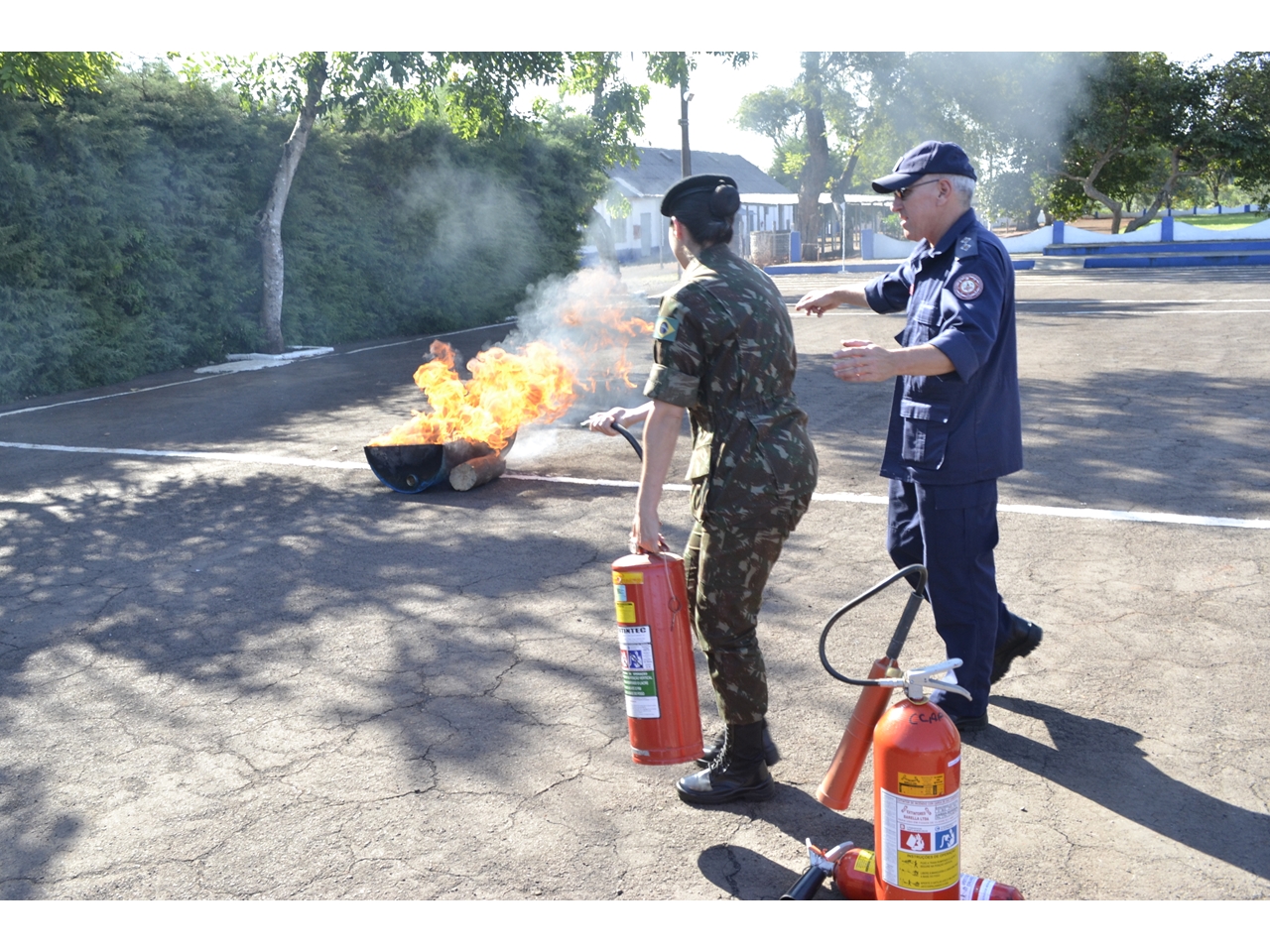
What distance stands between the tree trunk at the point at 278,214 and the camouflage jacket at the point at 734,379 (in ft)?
48.2

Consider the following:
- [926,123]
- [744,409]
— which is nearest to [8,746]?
[744,409]

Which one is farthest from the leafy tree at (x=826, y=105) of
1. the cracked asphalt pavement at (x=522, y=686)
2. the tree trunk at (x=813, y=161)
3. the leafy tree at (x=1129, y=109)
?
the cracked asphalt pavement at (x=522, y=686)

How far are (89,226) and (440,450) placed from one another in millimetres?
9691

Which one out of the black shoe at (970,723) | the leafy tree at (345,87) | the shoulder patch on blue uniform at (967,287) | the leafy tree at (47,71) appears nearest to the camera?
the shoulder patch on blue uniform at (967,287)

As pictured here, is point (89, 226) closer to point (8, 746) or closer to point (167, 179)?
point (167, 179)

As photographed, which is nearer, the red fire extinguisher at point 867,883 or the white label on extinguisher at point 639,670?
the red fire extinguisher at point 867,883

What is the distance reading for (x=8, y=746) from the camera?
4.02 meters

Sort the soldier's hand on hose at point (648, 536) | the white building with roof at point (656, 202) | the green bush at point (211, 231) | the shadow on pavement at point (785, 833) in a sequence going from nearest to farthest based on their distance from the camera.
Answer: the shadow on pavement at point (785, 833)
the soldier's hand on hose at point (648, 536)
the green bush at point (211, 231)
the white building with roof at point (656, 202)

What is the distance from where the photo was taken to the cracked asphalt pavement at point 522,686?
314 centimetres

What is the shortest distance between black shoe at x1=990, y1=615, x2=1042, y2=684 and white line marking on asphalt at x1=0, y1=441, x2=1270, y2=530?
1.97 m

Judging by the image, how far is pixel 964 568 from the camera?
3.62 meters

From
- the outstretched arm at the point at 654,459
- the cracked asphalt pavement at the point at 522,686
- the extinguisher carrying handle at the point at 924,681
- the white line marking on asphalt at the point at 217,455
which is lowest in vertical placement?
the cracked asphalt pavement at the point at 522,686

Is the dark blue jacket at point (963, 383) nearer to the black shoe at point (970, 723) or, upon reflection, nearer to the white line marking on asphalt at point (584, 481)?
the black shoe at point (970, 723)

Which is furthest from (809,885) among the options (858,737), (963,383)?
(963,383)
